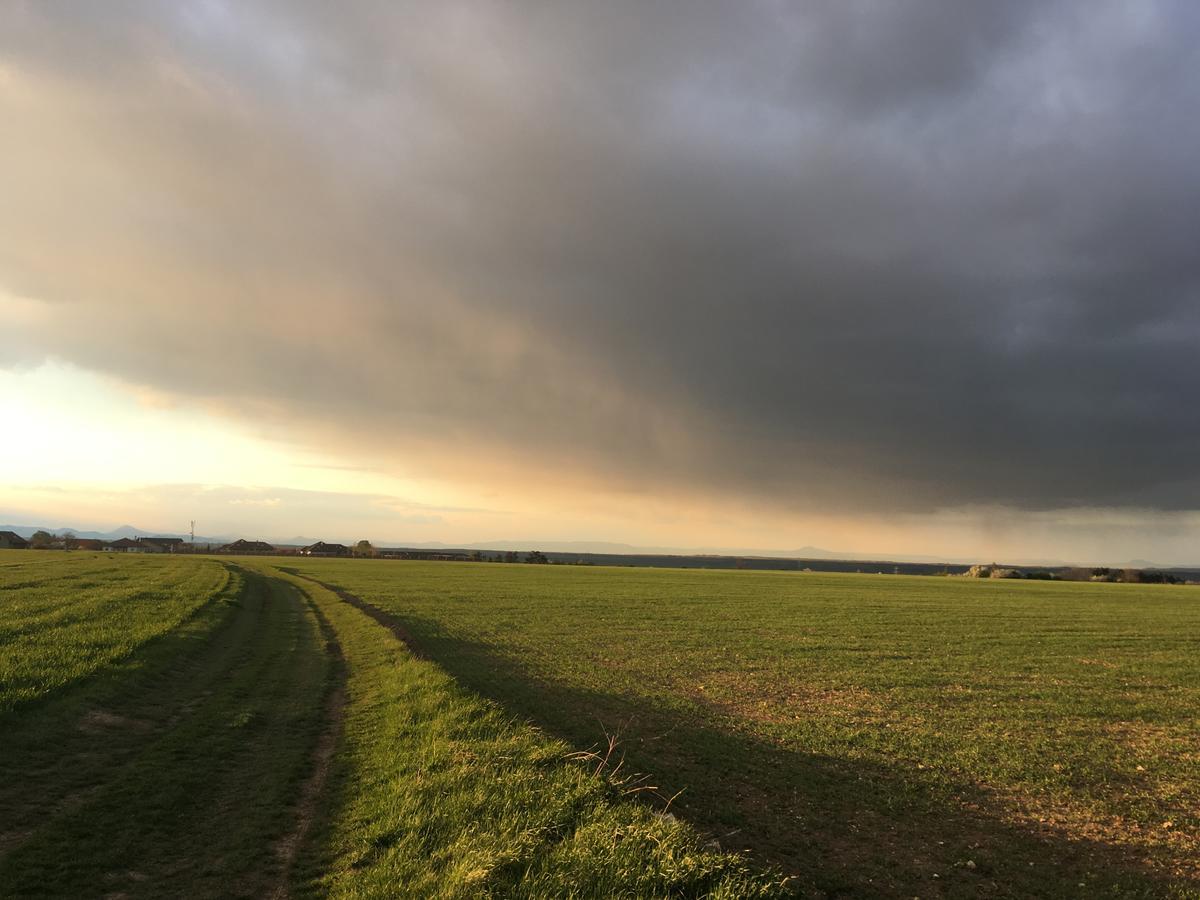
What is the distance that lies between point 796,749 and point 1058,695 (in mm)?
11292

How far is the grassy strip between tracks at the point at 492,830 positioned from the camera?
615cm

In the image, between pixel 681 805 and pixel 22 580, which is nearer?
pixel 681 805

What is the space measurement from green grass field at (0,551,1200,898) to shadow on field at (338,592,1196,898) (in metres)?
0.05

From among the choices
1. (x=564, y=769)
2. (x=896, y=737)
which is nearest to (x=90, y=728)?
(x=564, y=769)

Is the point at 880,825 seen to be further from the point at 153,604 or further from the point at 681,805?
the point at 153,604

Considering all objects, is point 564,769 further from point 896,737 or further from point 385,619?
point 385,619

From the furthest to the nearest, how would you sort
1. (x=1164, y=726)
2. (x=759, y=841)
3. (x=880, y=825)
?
(x=1164, y=726), (x=880, y=825), (x=759, y=841)

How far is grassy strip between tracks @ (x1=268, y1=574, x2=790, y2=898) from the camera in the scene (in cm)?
615

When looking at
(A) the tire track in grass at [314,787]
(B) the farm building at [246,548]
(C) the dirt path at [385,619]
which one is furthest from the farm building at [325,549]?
(A) the tire track in grass at [314,787]

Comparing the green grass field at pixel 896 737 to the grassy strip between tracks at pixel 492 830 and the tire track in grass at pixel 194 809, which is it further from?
the tire track in grass at pixel 194 809

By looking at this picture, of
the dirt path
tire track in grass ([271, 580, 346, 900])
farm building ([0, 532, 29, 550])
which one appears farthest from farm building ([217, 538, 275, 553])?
tire track in grass ([271, 580, 346, 900])

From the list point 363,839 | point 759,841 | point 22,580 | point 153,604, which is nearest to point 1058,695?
point 759,841

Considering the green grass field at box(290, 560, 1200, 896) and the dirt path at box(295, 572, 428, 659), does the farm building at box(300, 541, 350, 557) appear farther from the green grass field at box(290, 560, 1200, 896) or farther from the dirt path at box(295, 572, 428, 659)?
the green grass field at box(290, 560, 1200, 896)

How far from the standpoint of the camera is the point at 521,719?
1280 centimetres
